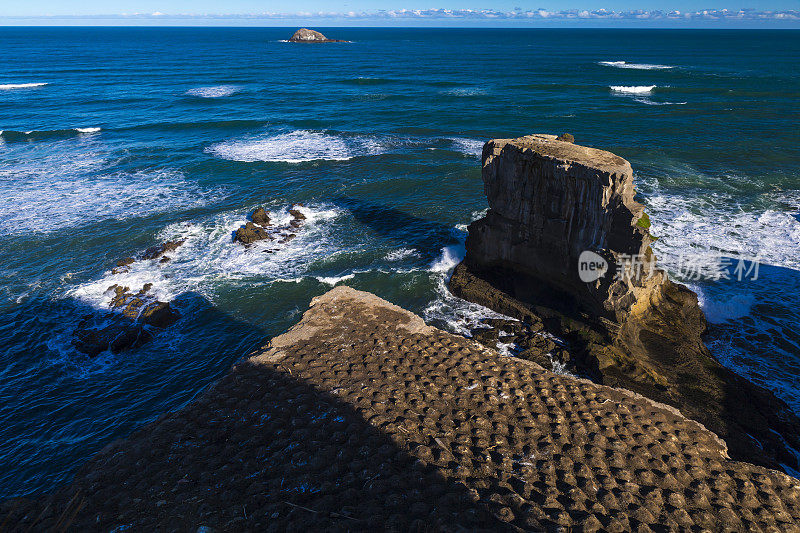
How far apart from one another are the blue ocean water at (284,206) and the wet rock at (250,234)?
0.58m

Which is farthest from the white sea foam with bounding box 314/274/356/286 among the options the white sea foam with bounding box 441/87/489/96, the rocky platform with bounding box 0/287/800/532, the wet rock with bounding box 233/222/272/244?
the white sea foam with bounding box 441/87/489/96

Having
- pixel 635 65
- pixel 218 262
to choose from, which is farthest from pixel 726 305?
pixel 635 65

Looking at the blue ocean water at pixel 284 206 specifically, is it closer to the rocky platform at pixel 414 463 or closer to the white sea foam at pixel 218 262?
the white sea foam at pixel 218 262

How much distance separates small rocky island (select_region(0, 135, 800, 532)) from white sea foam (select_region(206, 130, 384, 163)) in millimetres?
23892

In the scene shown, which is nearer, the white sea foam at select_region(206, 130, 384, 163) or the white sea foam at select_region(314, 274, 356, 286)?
the white sea foam at select_region(314, 274, 356, 286)

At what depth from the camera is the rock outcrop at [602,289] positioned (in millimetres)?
13742

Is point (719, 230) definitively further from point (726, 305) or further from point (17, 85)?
point (17, 85)

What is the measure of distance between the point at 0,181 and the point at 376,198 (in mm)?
26779

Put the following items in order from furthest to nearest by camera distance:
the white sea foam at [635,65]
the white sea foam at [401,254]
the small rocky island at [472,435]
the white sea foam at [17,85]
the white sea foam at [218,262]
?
1. the white sea foam at [635,65]
2. the white sea foam at [17,85]
3. the white sea foam at [401,254]
4. the white sea foam at [218,262]
5. the small rocky island at [472,435]

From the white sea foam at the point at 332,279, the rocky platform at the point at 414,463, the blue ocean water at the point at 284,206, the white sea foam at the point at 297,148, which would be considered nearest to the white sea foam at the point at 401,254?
the blue ocean water at the point at 284,206

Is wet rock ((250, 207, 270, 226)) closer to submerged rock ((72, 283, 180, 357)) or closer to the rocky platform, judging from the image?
submerged rock ((72, 283, 180, 357))

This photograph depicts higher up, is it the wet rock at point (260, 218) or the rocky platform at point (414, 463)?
the rocky platform at point (414, 463)

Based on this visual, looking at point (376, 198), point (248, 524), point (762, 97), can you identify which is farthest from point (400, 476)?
point (762, 97)

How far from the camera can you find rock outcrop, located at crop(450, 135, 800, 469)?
45.1 feet
